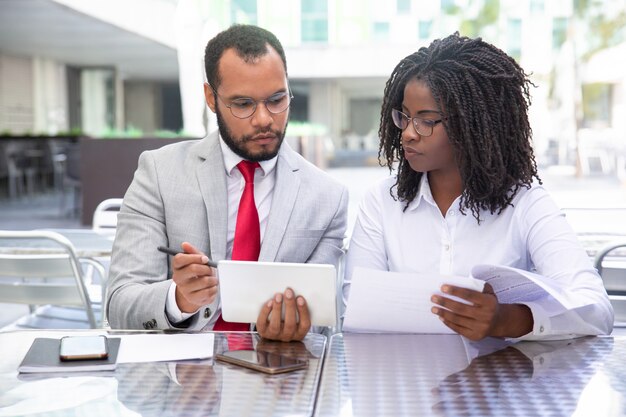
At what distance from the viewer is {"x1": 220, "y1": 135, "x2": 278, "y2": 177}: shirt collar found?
1937mm

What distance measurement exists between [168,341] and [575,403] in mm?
722

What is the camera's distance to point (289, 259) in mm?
1893

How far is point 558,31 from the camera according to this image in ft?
59.9

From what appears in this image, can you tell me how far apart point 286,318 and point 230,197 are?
0.58 metres

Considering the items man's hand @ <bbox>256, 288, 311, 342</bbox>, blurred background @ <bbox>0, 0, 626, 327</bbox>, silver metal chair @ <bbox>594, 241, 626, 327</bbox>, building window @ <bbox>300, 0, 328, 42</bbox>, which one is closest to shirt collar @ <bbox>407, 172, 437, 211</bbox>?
blurred background @ <bbox>0, 0, 626, 327</bbox>

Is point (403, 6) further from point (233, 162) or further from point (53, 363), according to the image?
point (53, 363)

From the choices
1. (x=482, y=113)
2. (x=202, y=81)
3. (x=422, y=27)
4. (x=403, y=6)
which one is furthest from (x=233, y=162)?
(x=422, y=27)

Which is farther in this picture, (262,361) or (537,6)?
(537,6)

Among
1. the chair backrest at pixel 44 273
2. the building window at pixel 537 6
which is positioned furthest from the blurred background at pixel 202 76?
the chair backrest at pixel 44 273

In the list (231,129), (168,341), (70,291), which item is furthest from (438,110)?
(70,291)

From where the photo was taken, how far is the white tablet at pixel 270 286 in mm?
1414

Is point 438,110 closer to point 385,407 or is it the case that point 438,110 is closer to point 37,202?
point 385,407

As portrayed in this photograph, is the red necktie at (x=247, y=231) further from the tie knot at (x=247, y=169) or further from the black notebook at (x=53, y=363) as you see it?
the black notebook at (x=53, y=363)

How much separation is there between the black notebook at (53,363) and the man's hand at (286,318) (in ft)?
0.89
